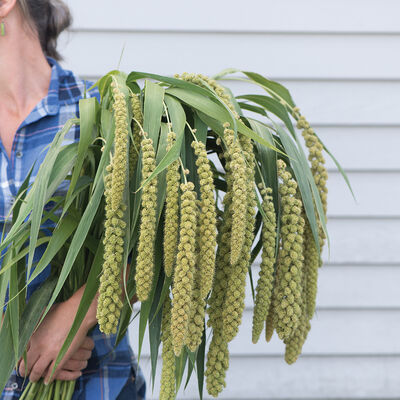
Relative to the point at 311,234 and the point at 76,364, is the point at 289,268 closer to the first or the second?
the point at 311,234

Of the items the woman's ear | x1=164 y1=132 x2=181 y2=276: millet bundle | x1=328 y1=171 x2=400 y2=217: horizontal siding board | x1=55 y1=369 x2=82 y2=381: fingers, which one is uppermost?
the woman's ear

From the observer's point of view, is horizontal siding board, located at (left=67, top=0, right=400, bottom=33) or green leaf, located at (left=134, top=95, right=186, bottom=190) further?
horizontal siding board, located at (left=67, top=0, right=400, bottom=33)

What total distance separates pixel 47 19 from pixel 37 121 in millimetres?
304

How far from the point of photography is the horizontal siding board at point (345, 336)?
6.57ft

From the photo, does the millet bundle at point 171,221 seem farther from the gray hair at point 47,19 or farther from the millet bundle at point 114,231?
the gray hair at point 47,19

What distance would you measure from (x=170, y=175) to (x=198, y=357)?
386mm

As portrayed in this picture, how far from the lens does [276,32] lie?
1.93 metres

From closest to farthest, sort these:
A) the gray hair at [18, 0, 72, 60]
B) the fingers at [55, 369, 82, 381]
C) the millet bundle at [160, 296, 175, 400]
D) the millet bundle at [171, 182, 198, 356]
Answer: the millet bundle at [171, 182, 198, 356] → the millet bundle at [160, 296, 175, 400] → the fingers at [55, 369, 82, 381] → the gray hair at [18, 0, 72, 60]

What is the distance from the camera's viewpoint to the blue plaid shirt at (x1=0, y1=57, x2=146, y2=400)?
1151mm

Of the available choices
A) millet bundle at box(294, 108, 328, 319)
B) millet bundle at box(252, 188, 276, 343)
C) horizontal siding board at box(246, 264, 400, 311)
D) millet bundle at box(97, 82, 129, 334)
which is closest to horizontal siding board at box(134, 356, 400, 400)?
horizontal siding board at box(246, 264, 400, 311)

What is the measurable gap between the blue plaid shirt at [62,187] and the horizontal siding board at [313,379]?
2.68 feet

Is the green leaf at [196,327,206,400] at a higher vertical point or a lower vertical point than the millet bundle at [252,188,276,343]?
lower

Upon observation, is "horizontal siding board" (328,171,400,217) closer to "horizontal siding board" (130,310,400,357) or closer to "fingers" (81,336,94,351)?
"horizontal siding board" (130,310,400,357)

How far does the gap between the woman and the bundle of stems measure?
0.17 m
